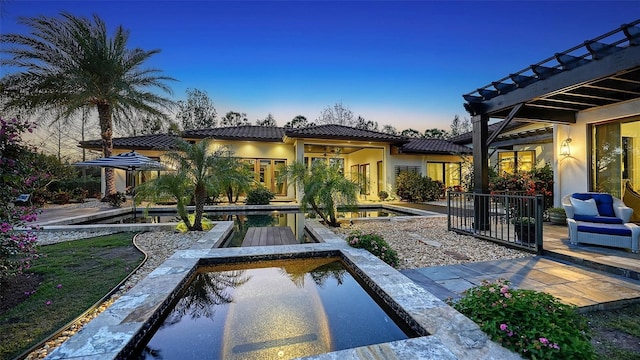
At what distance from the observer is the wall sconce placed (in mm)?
7882

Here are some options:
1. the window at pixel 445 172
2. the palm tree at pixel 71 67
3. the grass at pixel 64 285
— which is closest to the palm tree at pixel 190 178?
the grass at pixel 64 285

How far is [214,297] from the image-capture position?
3.61m

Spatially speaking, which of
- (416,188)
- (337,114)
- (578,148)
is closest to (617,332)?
(578,148)

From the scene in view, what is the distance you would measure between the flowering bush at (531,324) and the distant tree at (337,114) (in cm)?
2936

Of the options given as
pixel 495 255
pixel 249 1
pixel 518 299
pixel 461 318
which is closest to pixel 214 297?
pixel 461 318

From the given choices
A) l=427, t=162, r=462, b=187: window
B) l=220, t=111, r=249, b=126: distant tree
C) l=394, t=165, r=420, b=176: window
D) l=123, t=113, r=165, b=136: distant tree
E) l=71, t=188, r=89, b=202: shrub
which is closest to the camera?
l=123, t=113, r=165, b=136: distant tree

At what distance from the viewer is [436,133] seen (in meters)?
39.1

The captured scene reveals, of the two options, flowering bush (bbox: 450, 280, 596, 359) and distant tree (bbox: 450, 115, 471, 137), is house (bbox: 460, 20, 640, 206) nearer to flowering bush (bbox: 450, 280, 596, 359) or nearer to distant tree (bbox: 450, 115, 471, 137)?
flowering bush (bbox: 450, 280, 596, 359)

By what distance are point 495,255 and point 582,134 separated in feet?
16.9

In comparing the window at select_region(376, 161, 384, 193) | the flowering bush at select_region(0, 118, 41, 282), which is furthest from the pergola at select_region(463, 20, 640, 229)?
the window at select_region(376, 161, 384, 193)

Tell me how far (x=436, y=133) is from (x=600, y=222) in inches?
1422

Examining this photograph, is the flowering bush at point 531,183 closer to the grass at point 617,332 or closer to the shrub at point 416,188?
the grass at point 617,332

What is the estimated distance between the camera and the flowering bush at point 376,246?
4633 mm

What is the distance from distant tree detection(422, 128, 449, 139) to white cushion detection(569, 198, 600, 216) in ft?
114
